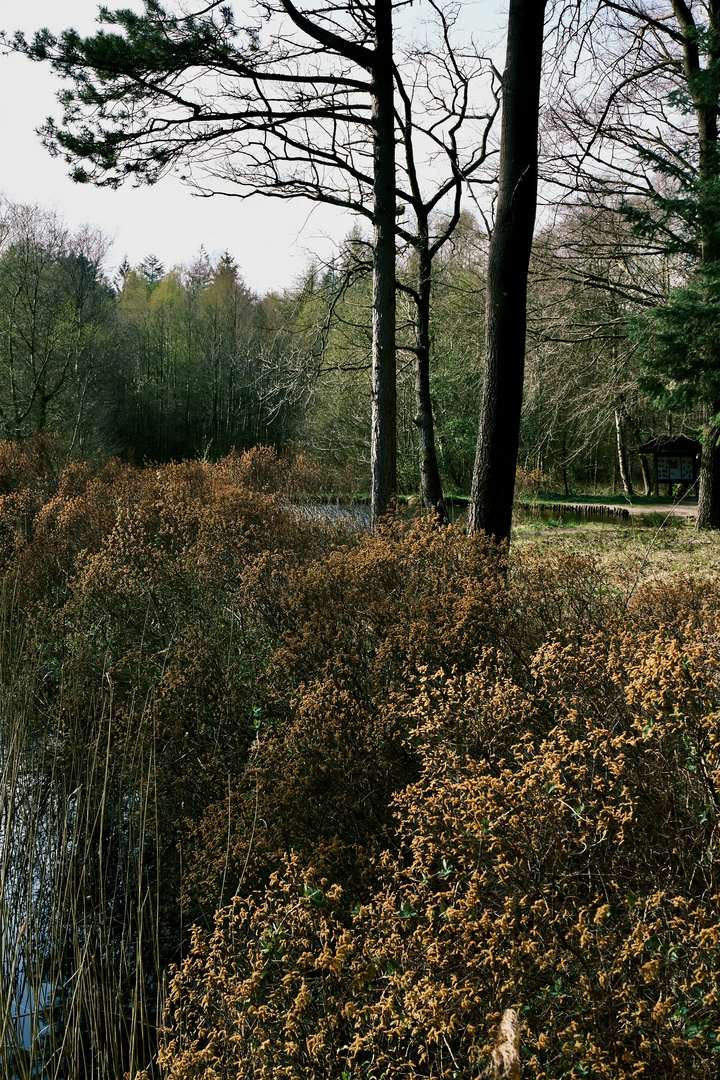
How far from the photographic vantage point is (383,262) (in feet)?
28.8

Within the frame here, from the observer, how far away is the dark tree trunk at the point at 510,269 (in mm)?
5922

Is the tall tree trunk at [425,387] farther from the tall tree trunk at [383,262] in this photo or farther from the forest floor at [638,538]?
the tall tree trunk at [383,262]

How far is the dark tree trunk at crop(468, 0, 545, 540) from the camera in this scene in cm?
592

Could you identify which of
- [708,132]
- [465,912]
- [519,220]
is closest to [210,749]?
[465,912]

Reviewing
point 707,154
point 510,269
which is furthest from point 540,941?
point 707,154

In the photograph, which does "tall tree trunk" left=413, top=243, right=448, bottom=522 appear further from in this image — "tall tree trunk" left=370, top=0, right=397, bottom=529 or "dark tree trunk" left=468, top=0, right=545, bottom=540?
"dark tree trunk" left=468, top=0, right=545, bottom=540

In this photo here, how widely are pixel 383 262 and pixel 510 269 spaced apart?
9.97 feet

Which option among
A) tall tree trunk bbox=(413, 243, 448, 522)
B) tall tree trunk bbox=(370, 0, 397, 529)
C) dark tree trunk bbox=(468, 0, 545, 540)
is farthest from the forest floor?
tall tree trunk bbox=(370, 0, 397, 529)

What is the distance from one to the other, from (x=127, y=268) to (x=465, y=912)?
6451cm

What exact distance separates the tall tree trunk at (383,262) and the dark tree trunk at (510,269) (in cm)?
255

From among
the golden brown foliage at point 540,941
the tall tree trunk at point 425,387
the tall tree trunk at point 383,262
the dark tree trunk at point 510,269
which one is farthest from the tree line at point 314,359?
the golden brown foliage at point 540,941

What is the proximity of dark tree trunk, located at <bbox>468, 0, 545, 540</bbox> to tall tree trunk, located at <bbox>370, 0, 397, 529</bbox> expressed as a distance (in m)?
2.55

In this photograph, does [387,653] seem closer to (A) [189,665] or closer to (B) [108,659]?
(A) [189,665]

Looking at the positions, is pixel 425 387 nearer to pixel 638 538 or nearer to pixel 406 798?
pixel 638 538
